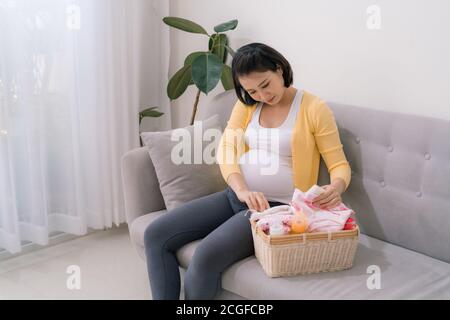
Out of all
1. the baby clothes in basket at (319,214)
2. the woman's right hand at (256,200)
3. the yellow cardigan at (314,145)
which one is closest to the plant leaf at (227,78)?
the yellow cardigan at (314,145)

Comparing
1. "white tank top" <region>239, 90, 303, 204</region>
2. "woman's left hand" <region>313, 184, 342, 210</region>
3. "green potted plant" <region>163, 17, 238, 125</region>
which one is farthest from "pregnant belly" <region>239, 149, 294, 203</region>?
"green potted plant" <region>163, 17, 238, 125</region>

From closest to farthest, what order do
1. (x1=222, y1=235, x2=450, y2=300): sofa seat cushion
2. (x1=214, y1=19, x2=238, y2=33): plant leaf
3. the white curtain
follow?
(x1=222, y1=235, x2=450, y2=300): sofa seat cushion → the white curtain → (x1=214, y1=19, x2=238, y2=33): plant leaf

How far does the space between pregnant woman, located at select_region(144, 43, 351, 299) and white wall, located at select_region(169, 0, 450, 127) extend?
13.6 inches

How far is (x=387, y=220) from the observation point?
201 centimetres

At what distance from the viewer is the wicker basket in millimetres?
1714

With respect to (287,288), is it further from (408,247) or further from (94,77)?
(94,77)

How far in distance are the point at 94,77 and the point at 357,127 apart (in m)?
1.29

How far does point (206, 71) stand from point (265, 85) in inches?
25.0

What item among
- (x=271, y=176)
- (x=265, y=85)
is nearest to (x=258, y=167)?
(x=271, y=176)

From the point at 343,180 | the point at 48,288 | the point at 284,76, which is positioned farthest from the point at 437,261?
the point at 48,288

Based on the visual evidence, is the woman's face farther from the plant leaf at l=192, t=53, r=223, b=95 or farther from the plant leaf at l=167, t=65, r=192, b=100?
the plant leaf at l=167, t=65, r=192, b=100

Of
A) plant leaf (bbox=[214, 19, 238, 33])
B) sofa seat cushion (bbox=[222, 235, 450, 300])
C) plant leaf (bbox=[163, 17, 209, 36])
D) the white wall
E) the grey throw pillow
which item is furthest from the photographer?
plant leaf (bbox=[163, 17, 209, 36])

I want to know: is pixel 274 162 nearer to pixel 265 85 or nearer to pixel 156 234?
pixel 265 85

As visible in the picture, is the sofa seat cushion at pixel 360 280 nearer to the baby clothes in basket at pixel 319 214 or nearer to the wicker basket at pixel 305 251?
the wicker basket at pixel 305 251
